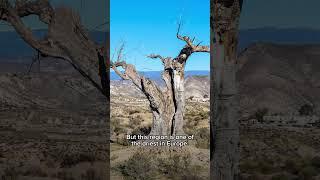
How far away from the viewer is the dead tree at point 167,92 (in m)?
17.2

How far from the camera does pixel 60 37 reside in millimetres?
8648

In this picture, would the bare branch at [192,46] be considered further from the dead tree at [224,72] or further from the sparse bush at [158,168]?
the dead tree at [224,72]

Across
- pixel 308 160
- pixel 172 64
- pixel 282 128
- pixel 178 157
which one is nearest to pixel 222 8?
pixel 178 157

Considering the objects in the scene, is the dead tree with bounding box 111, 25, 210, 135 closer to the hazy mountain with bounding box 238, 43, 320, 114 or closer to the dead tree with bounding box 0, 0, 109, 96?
the dead tree with bounding box 0, 0, 109, 96

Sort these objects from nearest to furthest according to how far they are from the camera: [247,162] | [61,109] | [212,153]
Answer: [212,153], [247,162], [61,109]

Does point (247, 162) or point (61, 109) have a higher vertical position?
point (61, 109)

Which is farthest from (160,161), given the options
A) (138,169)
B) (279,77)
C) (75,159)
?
(279,77)

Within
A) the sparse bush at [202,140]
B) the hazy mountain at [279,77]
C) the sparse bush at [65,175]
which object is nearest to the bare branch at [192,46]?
the sparse bush at [202,140]

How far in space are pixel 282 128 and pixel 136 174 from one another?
48.5ft

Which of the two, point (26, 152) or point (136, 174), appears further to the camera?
point (26, 152)

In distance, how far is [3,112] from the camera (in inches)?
1293

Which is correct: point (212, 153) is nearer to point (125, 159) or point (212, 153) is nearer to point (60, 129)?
point (125, 159)

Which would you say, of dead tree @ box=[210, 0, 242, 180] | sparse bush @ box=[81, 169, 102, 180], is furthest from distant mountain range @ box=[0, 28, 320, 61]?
dead tree @ box=[210, 0, 242, 180]

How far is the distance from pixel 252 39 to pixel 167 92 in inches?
1394
